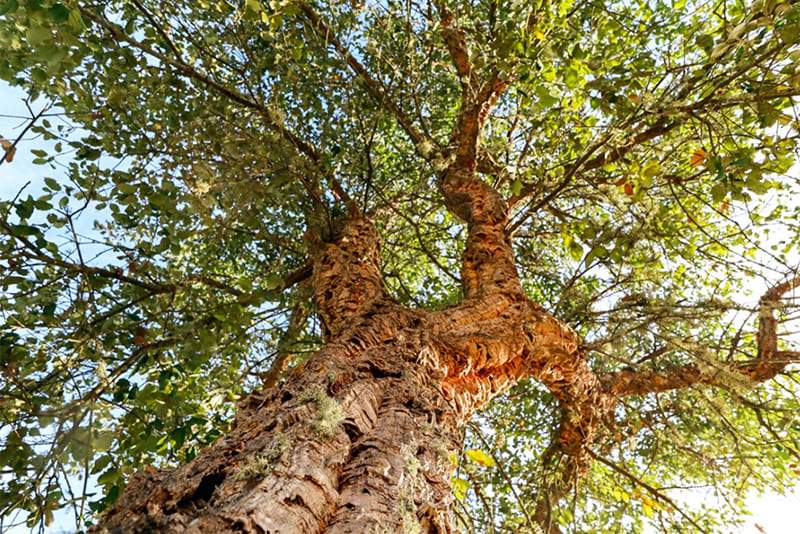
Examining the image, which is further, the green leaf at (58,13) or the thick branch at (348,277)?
the thick branch at (348,277)

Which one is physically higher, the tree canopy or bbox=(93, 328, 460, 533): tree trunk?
the tree canopy

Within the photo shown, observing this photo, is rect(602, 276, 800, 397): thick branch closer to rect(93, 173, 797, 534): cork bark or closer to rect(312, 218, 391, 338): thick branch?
rect(93, 173, 797, 534): cork bark

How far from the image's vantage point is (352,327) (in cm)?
301

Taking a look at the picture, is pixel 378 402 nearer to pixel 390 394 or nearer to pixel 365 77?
pixel 390 394

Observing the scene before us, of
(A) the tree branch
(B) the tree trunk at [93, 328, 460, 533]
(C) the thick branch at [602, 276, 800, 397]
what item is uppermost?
(A) the tree branch

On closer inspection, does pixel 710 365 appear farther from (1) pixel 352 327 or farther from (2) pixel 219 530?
(2) pixel 219 530

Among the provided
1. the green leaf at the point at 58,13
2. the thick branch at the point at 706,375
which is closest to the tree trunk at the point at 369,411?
the thick branch at the point at 706,375

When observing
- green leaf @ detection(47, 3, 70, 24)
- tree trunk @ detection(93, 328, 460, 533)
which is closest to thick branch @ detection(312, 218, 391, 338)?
tree trunk @ detection(93, 328, 460, 533)

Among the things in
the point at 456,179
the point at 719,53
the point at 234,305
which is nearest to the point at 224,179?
the point at 234,305

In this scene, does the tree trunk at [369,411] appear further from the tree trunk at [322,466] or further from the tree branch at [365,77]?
the tree branch at [365,77]

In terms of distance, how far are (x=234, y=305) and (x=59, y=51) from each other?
2.10 m

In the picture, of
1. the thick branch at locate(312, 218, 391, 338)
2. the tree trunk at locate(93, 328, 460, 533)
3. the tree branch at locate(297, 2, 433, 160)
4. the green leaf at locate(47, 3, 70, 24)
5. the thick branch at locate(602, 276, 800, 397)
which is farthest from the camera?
the tree branch at locate(297, 2, 433, 160)

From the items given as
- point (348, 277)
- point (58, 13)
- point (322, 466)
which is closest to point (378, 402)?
point (322, 466)

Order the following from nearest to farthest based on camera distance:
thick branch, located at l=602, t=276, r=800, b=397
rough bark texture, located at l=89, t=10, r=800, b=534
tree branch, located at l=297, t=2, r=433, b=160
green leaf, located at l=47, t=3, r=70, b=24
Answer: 1. rough bark texture, located at l=89, t=10, r=800, b=534
2. green leaf, located at l=47, t=3, r=70, b=24
3. thick branch, located at l=602, t=276, r=800, b=397
4. tree branch, located at l=297, t=2, r=433, b=160
